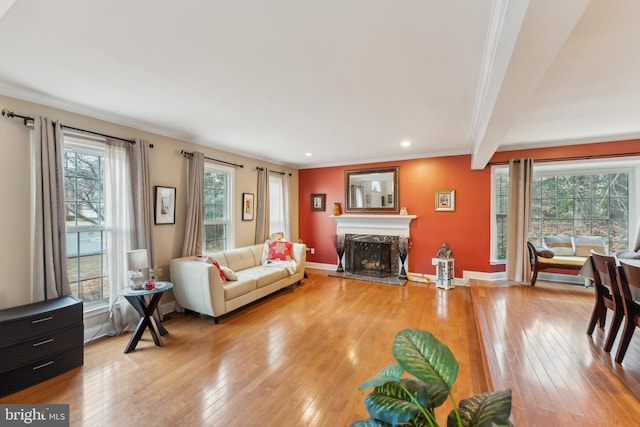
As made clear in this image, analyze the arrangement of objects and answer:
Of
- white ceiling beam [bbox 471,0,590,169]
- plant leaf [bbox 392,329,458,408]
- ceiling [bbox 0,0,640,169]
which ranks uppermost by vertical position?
ceiling [bbox 0,0,640,169]

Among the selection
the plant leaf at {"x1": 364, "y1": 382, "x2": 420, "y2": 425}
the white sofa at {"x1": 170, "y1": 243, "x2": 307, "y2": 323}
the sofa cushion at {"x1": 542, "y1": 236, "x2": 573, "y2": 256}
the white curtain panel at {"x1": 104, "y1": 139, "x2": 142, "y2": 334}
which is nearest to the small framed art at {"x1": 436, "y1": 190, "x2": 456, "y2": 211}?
the sofa cushion at {"x1": 542, "y1": 236, "x2": 573, "y2": 256}

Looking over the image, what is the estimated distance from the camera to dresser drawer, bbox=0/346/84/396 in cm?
205

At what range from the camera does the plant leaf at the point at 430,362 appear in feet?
2.24

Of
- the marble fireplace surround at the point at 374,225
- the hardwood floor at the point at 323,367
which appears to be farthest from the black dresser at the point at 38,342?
the marble fireplace surround at the point at 374,225

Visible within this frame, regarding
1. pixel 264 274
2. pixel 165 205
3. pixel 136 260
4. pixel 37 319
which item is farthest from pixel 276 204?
pixel 37 319

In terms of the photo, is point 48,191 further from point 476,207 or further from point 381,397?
point 476,207

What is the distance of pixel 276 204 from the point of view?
234 inches

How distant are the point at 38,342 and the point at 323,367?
238 centimetres

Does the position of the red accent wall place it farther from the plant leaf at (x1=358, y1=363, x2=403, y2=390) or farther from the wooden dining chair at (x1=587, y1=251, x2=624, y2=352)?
the plant leaf at (x1=358, y1=363, x2=403, y2=390)

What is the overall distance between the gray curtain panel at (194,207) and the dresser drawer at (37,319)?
146 centimetres

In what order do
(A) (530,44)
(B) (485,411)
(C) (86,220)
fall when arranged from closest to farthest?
(B) (485,411), (A) (530,44), (C) (86,220)

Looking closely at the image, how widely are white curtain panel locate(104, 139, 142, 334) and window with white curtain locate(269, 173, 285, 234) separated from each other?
9.37 feet

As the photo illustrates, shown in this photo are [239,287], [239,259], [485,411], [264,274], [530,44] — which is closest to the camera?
[485,411]

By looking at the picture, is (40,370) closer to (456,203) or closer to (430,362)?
(430,362)
